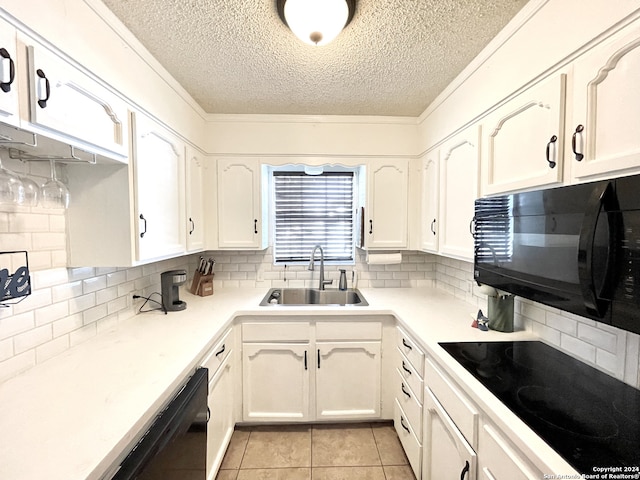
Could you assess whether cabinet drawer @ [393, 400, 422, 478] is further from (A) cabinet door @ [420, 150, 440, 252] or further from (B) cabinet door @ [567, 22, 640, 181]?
(B) cabinet door @ [567, 22, 640, 181]

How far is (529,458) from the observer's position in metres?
0.72

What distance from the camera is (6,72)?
2.42 ft

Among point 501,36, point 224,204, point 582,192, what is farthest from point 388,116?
point 582,192

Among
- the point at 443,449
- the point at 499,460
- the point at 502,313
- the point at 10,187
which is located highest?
the point at 10,187

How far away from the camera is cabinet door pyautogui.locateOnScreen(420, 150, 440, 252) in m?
1.97

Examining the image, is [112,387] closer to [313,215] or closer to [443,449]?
[443,449]

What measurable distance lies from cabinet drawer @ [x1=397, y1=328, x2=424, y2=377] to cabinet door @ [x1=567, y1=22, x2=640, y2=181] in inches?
41.1

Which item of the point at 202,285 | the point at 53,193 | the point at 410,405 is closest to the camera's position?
the point at 53,193

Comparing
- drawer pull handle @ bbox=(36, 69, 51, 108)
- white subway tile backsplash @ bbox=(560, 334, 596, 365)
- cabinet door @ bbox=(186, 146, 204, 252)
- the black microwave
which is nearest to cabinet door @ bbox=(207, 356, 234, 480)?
cabinet door @ bbox=(186, 146, 204, 252)

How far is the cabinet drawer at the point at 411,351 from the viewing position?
1.46m

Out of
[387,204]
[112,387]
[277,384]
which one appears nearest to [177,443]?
[112,387]

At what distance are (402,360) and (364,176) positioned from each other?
1.40 m

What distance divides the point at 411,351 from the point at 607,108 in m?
1.32

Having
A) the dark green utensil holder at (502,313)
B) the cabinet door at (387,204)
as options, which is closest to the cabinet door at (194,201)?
the cabinet door at (387,204)
